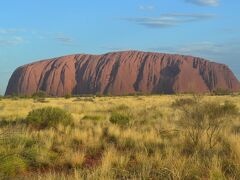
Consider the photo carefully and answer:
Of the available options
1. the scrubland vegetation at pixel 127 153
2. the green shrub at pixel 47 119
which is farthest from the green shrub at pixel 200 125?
the green shrub at pixel 47 119

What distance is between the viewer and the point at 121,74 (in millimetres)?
105625

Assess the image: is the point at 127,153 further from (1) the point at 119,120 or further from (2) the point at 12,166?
(1) the point at 119,120

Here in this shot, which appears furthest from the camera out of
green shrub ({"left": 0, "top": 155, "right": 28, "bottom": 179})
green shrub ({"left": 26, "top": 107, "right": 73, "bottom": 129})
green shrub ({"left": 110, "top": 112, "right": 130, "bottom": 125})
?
green shrub ({"left": 110, "top": 112, "right": 130, "bottom": 125})

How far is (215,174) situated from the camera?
7.78 m

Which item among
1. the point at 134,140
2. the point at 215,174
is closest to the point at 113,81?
the point at 134,140

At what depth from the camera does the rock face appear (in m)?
103

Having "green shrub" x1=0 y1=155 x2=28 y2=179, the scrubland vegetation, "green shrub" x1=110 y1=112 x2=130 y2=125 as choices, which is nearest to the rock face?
"green shrub" x1=110 y1=112 x2=130 y2=125

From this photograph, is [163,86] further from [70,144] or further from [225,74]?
[70,144]

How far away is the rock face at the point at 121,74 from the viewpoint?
103250mm

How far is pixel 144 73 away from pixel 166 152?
95289mm

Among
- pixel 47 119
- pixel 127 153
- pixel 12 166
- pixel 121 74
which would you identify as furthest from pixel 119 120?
pixel 121 74

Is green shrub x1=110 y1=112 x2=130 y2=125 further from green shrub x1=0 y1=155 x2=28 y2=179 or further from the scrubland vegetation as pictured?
green shrub x1=0 y1=155 x2=28 y2=179

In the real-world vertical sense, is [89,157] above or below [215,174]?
below

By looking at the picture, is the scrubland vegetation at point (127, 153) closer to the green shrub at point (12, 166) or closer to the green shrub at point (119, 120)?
the green shrub at point (12, 166)
